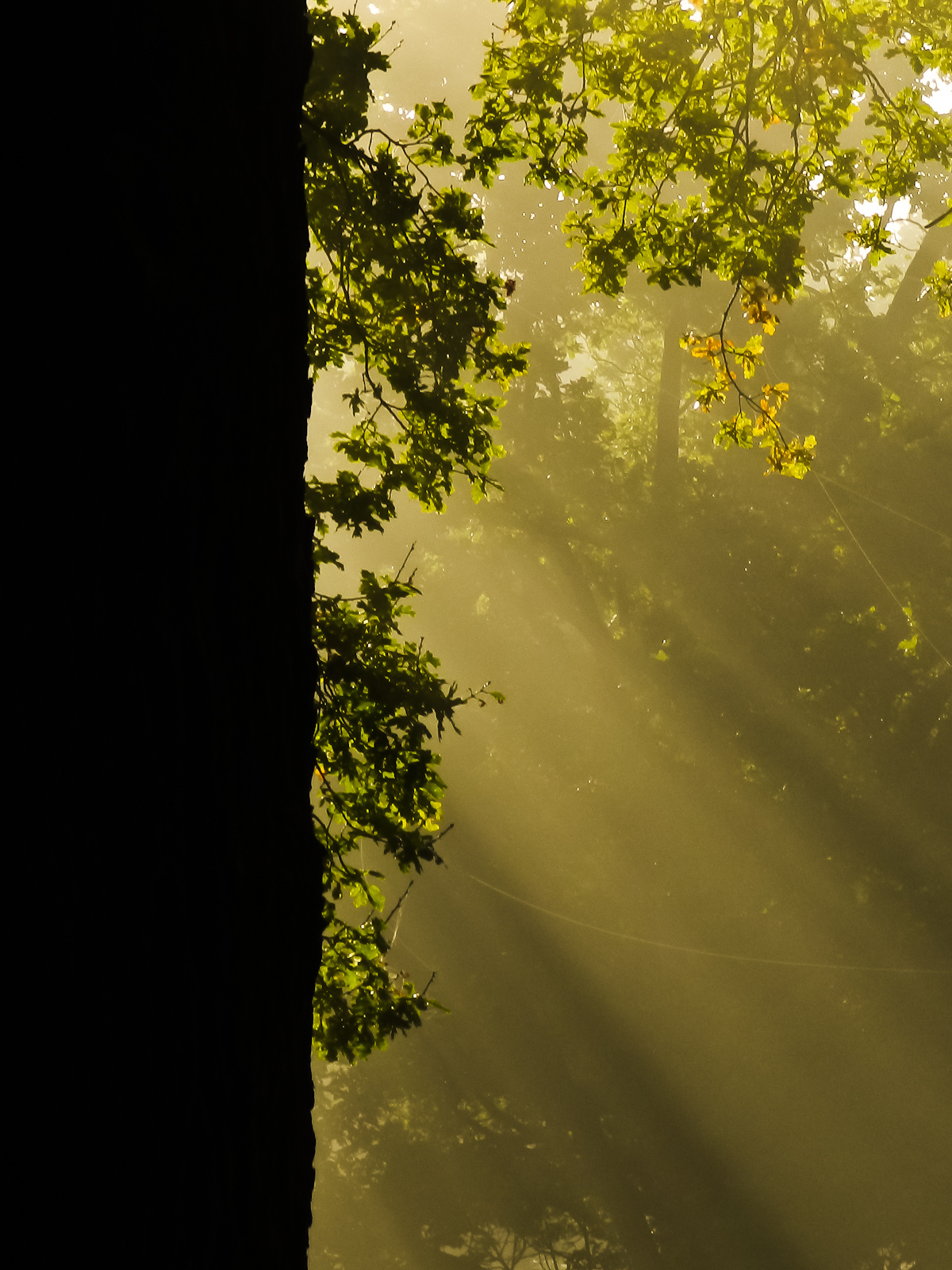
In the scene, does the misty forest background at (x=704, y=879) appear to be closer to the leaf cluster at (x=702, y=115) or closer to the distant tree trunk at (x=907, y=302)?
the distant tree trunk at (x=907, y=302)

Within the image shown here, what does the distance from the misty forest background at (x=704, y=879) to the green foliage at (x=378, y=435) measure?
21.3 m

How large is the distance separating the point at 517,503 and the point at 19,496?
95.6ft

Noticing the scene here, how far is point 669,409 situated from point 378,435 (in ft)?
78.7

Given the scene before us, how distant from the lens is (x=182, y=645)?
1354mm

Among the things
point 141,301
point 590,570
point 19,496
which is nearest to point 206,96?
point 141,301

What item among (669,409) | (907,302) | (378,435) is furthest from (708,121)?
(907,302)

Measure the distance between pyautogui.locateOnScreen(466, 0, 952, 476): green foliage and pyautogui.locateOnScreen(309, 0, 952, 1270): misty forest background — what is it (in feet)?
65.5

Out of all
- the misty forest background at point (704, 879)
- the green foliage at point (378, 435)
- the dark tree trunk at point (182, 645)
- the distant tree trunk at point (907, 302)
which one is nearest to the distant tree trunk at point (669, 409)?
the misty forest background at point (704, 879)

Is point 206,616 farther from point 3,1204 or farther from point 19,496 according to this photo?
point 3,1204

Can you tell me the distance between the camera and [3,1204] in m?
0.98

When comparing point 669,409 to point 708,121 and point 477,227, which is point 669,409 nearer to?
point 708,121

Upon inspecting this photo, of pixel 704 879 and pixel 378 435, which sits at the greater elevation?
pixel 704 879

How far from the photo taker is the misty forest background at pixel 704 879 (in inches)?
922

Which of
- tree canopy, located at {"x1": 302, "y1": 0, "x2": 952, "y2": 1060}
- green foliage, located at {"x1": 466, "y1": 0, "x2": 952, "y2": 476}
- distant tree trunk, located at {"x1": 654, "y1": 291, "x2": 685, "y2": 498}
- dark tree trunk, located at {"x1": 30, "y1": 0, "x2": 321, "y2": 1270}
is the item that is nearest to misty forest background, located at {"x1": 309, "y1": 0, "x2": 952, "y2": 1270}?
distant tree trunk, located at {"x1": 654, "y1": 291, "x2": 685, "y2": 498}
